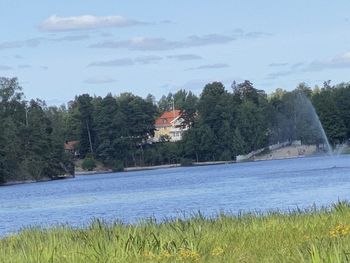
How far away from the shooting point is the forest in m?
154

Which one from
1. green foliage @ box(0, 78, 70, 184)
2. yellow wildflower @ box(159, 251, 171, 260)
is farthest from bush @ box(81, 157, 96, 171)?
yellow wildflower @ box(159, 251, 171, 260)

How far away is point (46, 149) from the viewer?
139875mm

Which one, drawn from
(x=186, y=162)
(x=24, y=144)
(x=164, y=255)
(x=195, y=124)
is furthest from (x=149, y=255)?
(x=195, y=124)

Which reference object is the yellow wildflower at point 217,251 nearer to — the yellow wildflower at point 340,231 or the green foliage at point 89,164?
the yellow wildflower at point 340,231

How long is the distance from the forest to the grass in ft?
424

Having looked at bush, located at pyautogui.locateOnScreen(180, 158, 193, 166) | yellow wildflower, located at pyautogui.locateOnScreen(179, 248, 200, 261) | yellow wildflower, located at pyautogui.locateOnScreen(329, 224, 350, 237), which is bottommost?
yellow wildflower, located at pyautogui.locateOnScreen(179, 248, 200, 261)

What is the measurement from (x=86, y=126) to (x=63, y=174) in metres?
23.3

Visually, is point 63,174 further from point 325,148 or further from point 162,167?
point 325,148

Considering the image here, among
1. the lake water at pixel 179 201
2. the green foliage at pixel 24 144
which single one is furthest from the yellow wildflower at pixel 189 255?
the green foliage at pixel 24 144

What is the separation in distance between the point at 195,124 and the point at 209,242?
157208 mm

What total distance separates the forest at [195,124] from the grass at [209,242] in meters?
129

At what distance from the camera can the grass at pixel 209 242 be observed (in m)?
12.1

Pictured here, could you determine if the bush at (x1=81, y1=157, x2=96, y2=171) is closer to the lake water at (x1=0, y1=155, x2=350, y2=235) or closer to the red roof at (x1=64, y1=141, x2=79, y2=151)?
the red roof at (x1=64, y1=141, x2=79, y2=151)

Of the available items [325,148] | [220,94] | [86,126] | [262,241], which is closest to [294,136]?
[325,148]
